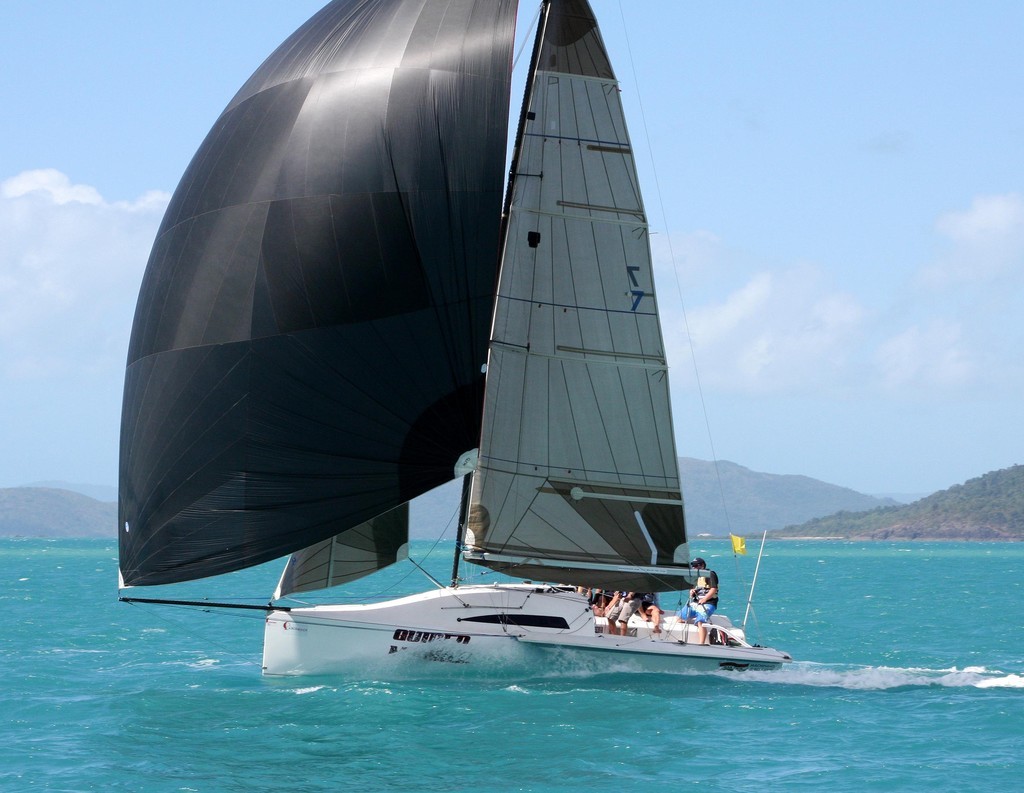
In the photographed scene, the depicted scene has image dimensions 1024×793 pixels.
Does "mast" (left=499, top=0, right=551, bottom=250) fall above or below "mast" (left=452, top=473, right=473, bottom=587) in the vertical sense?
above

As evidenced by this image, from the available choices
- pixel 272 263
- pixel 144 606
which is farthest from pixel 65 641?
pixel 272 263

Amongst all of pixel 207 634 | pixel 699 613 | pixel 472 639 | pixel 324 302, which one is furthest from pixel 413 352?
pixel 207 634

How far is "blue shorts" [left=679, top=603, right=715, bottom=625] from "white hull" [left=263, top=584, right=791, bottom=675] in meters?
0.75

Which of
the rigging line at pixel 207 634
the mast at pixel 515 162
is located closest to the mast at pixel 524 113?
the mast at pixel 515 162

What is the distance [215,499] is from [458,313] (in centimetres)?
402

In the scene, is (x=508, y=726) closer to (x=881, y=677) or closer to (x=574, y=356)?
(x=574, y=356)

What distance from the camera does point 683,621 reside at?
1962 cm

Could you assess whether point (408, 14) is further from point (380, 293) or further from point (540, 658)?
point (540, 658)

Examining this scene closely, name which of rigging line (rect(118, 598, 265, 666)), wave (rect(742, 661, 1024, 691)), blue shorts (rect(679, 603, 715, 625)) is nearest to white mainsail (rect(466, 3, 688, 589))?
blue shorts (rect(679, 603, 715, 625))

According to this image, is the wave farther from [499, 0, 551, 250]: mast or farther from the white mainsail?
[499, 0, 551, 250]: mast

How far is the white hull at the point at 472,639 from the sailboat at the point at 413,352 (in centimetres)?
4

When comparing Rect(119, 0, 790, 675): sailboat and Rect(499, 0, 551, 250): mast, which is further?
Rect(499, 0, 551, 250): mast

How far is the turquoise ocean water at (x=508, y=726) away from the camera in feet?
46.3

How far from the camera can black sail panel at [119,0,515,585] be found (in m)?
16.5
